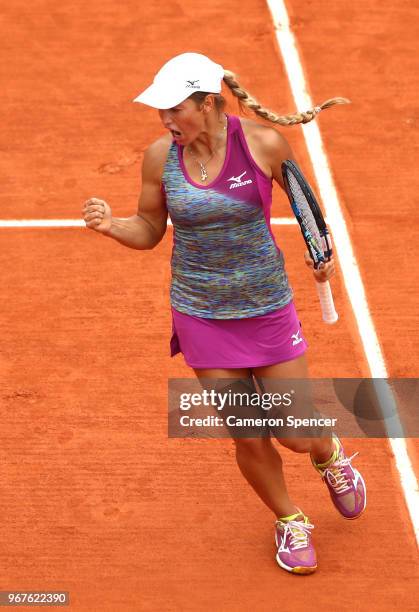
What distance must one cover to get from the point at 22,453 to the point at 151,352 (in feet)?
3.48

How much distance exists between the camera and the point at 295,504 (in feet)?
20.7

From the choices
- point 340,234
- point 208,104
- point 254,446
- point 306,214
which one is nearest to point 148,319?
point 340,234

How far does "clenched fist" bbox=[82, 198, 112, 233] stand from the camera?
5.38 m

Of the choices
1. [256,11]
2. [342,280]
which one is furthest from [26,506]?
[256,11]

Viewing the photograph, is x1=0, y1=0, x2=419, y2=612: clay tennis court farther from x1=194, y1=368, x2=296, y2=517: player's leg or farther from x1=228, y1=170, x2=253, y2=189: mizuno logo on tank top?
x1=228, y1=170, x2=253, y2=189: mizuno logo on tank top

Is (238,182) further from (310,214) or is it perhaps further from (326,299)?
(326,299)

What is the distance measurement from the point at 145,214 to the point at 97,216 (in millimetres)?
293

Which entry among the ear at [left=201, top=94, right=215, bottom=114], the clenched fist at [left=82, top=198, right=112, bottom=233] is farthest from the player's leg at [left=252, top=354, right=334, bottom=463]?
the ear at [left=201, top=94, right=215, bottom=114]

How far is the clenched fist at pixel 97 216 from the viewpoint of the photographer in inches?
212

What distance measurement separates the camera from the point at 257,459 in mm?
5707

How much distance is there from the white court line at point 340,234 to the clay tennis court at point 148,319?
0.05 metres

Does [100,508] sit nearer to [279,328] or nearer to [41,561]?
[41,561]

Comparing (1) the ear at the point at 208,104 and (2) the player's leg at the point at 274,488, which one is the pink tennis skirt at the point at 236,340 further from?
(1) the ear at the point at 208,104

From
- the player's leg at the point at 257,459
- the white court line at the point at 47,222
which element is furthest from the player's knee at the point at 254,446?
the white court line at the point at 47,222
